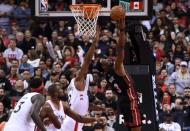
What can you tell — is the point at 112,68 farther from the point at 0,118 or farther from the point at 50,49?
the point at 50,49

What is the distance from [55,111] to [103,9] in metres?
2.61

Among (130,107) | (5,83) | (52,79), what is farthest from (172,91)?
(130,107)

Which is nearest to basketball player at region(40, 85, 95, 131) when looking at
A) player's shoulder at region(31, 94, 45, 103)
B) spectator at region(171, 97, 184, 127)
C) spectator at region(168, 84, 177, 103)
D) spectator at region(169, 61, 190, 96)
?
player's shoulder at region(31, 94, 45, 103)

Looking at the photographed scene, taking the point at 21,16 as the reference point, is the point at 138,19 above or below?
above

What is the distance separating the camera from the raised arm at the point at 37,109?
33.6 feet

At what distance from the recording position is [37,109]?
10.4 meters

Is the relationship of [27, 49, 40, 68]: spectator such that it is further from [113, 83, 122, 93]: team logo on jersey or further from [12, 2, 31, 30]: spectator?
[113, 83, 122, 93]: team logo on jersey

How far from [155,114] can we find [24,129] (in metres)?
3.51

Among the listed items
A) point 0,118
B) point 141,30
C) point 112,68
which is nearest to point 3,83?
point 0,118

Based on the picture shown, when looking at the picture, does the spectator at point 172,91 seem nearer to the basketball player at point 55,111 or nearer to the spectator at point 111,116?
the spectator at point 111,116

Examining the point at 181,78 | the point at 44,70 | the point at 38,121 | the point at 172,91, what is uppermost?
the point at 38,121

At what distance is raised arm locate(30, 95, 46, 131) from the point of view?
10.2 metres

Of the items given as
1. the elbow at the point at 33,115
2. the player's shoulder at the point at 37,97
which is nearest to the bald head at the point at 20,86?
the player's shoulder at the point at 37,97

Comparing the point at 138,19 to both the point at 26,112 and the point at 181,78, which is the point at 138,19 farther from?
the point at 181,78
